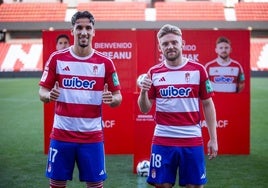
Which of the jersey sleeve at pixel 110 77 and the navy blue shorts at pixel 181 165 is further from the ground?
the jersey sleeve at pixel 110 77

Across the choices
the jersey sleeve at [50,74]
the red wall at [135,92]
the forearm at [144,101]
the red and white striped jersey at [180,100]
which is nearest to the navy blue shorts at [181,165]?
the red and white striped jersey at [180,100]

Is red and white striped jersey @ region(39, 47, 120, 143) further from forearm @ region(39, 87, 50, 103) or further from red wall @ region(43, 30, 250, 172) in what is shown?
red wall @ region(43, 30, 250, 172)

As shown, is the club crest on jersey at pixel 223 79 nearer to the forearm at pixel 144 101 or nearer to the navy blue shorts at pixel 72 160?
the forearm at pixel 144 101

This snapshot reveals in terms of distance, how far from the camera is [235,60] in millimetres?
8164

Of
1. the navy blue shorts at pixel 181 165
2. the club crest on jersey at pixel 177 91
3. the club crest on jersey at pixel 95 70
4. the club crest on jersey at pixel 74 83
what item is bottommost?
the navy blue shorts at pixel 181 165

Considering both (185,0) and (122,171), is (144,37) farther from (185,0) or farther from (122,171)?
(185,0)

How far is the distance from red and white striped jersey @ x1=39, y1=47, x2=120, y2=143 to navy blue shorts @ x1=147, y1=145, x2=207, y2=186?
57 cm

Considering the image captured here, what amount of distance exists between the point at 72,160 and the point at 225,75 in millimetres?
4512

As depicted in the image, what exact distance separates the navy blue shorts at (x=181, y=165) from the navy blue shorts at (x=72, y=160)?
51cm

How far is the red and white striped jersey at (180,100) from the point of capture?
410 centimetres

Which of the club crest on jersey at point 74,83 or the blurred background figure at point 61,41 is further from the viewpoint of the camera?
the blurred background figure at point 61,41

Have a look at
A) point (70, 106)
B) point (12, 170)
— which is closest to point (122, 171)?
point (12, 170)

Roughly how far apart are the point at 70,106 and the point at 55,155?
16.7 inches

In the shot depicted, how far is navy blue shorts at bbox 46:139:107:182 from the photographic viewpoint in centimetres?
411
